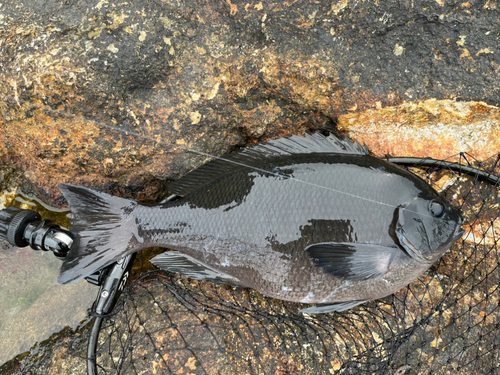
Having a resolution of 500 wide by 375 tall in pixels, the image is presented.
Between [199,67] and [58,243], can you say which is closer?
[58,243]

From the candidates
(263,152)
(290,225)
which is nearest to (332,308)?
(290,225)

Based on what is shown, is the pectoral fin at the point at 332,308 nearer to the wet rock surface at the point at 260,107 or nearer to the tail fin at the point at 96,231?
the wet rock surface at the point at 260,107

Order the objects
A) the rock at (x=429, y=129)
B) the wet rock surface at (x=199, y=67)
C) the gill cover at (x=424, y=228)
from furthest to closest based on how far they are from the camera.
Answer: the rock at (x=429, y=129), the wet rock surface at (x=199, y=67), the gill cover at (x=424, y=228)

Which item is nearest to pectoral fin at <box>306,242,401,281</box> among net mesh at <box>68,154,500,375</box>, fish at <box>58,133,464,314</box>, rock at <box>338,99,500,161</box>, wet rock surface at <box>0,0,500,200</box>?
fish at <box>58,133,464,314</box>

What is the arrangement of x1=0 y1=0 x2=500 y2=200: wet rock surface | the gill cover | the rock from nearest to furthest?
the gill cover → x1=0 y1=0 x2=500 y2=200: wet rock surface → the rock

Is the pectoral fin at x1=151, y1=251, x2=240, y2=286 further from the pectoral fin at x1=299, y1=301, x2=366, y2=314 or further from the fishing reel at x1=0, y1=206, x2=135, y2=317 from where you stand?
the pectoral fin at x1=299, y1=301, x2=366, y2=314

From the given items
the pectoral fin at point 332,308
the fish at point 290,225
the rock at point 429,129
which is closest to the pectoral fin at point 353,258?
the fish at point 290,225

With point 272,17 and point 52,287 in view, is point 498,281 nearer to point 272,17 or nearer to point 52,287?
point 272,17

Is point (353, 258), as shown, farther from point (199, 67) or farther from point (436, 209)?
point (199, 67)
